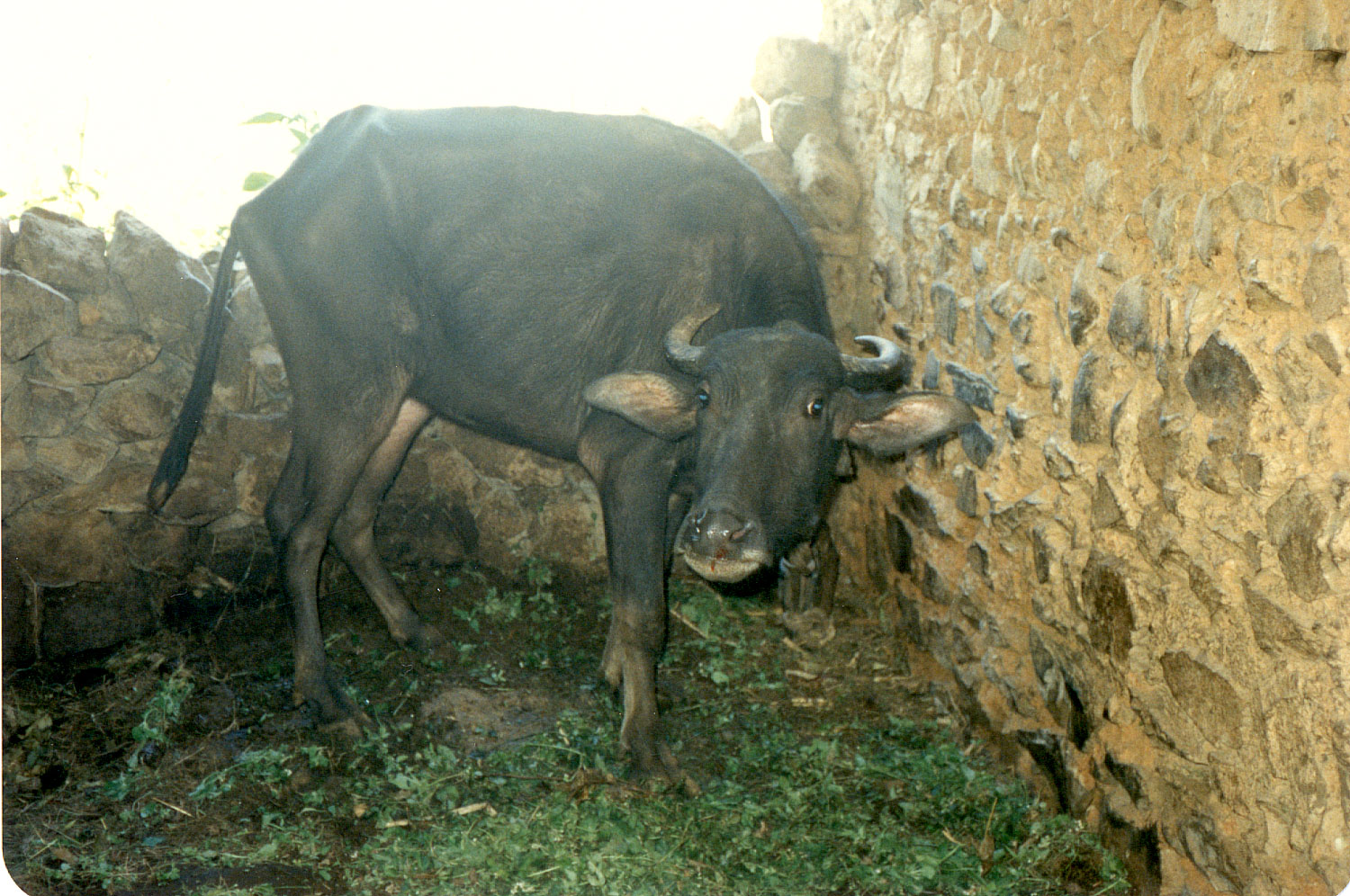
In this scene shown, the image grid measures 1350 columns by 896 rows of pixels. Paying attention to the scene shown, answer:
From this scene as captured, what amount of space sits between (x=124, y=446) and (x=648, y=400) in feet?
7.55

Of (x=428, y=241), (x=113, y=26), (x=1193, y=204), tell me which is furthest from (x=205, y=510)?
(x=1193, y=204)

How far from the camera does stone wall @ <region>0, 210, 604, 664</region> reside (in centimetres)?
418

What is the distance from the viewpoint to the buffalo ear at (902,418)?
353 cm

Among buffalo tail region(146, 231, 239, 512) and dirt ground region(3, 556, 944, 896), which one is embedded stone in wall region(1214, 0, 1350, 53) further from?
buffalo tail region(146, 231, 239, 512)

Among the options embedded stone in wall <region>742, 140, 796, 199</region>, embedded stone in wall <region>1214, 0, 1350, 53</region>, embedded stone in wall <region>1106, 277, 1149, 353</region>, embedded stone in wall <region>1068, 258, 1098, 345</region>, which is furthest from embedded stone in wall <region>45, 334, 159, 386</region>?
embedded stone in wall <region>1214, 0, 1350, 53</region>

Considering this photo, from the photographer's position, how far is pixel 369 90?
4738 millimetres

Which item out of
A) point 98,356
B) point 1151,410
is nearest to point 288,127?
point 98,356

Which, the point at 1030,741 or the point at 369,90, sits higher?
the point at 369,90

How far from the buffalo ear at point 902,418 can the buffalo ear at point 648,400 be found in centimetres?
53

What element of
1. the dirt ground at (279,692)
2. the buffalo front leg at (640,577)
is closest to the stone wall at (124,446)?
the dirt ground at (279,692)

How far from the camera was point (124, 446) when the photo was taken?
442 cm

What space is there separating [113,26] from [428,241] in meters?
1.36

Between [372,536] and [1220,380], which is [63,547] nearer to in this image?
[372,536]

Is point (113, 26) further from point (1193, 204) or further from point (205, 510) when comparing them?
point (1193, 204)
